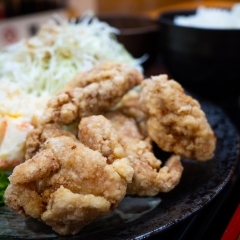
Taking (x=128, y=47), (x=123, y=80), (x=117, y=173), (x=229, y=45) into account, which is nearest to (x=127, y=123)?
(x=123, y=80)

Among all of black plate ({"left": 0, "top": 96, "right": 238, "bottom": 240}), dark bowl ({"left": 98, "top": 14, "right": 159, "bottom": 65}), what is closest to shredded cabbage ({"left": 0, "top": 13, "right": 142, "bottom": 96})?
dark bowl ({"left": 98, "top": 14, "right": 159, "bottom": 65})

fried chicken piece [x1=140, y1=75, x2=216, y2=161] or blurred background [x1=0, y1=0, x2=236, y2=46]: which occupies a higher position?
fried chicken piece [x1=140, y1=75, x2=216, y2=161]

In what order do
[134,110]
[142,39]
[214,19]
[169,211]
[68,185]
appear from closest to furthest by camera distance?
[68,185], [169,211], [134,110], [214,19], [142,39]

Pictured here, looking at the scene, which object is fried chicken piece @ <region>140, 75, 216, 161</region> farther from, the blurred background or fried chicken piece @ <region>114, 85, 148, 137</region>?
the blurred background

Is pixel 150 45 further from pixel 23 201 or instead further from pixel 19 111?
pixel 23 201

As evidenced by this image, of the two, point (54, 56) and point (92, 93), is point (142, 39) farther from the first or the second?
point (92, 93)

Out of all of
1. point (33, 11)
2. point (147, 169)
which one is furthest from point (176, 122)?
point (33, 11)
